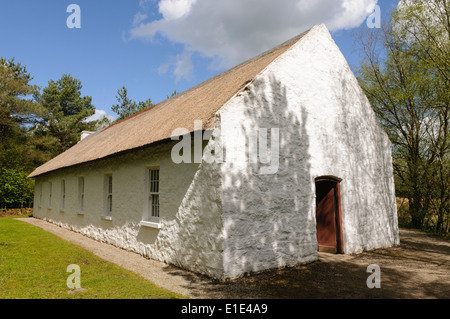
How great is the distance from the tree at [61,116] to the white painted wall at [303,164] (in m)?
29.5

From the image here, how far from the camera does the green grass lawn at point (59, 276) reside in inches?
195

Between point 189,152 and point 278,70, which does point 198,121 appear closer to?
point 189,152

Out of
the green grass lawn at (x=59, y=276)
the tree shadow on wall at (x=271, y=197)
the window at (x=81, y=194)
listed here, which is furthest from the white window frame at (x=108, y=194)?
the tree shadow on wall at (x=271, y=197)

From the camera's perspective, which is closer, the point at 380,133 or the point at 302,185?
the point at 302,185

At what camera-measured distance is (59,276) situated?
603 centimetres

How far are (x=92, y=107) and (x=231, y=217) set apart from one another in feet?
114

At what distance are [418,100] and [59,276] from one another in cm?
1842

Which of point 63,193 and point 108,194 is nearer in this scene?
point 108,194

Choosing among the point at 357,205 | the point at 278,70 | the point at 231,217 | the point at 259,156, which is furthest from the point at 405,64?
the point at 231,217

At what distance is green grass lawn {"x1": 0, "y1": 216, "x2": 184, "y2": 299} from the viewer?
16.2 ft

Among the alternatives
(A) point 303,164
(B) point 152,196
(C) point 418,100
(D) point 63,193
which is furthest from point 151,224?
(C) point 418,100

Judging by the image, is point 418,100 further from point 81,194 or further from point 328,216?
point 81,194

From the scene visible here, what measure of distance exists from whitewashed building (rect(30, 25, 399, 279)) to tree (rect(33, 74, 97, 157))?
23995 millimetres

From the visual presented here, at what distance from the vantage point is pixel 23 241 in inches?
403
